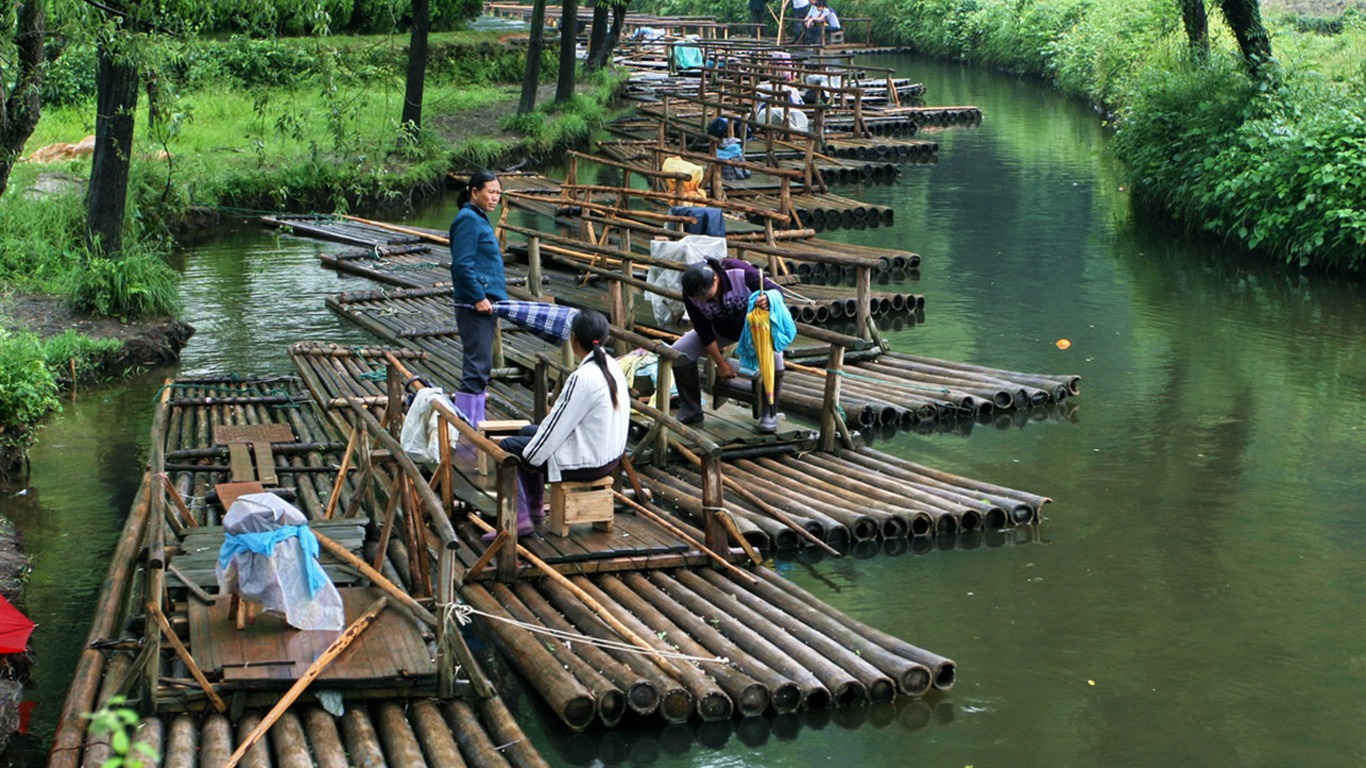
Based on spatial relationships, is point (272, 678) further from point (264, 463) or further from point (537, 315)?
point (537, 315)

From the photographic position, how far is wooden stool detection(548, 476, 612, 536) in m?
9.37

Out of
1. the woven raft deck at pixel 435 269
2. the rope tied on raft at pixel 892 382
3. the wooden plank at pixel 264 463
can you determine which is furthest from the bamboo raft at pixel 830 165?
the wooden plank at pixel 264 463

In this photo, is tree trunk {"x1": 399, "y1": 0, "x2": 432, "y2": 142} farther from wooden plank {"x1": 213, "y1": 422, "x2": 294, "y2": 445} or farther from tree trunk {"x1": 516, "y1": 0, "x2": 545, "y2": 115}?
wooden plank {"x1": 213, "y1": 422, "x2": 294, "y2": 445}

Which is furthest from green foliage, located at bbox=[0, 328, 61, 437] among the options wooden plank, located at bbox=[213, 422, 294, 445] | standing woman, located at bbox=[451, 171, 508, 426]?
standing woman, located at bbox=[451, 171, 508, 426]

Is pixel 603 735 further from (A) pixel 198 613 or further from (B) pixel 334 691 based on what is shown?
(A) pixel 198 613

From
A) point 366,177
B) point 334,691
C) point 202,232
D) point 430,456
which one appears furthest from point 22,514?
point 366,177

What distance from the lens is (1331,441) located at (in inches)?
520

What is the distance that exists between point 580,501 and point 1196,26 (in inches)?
801

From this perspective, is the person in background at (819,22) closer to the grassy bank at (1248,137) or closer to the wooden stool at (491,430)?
the grassy bank at (1248,137)

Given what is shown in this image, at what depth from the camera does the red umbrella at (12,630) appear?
7.93 meters

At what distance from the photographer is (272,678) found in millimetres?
7395

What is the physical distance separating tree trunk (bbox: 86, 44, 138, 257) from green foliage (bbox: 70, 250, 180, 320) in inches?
22.6

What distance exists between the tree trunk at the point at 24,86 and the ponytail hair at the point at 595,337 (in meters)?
5.33

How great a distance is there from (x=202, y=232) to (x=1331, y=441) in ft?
52.3
